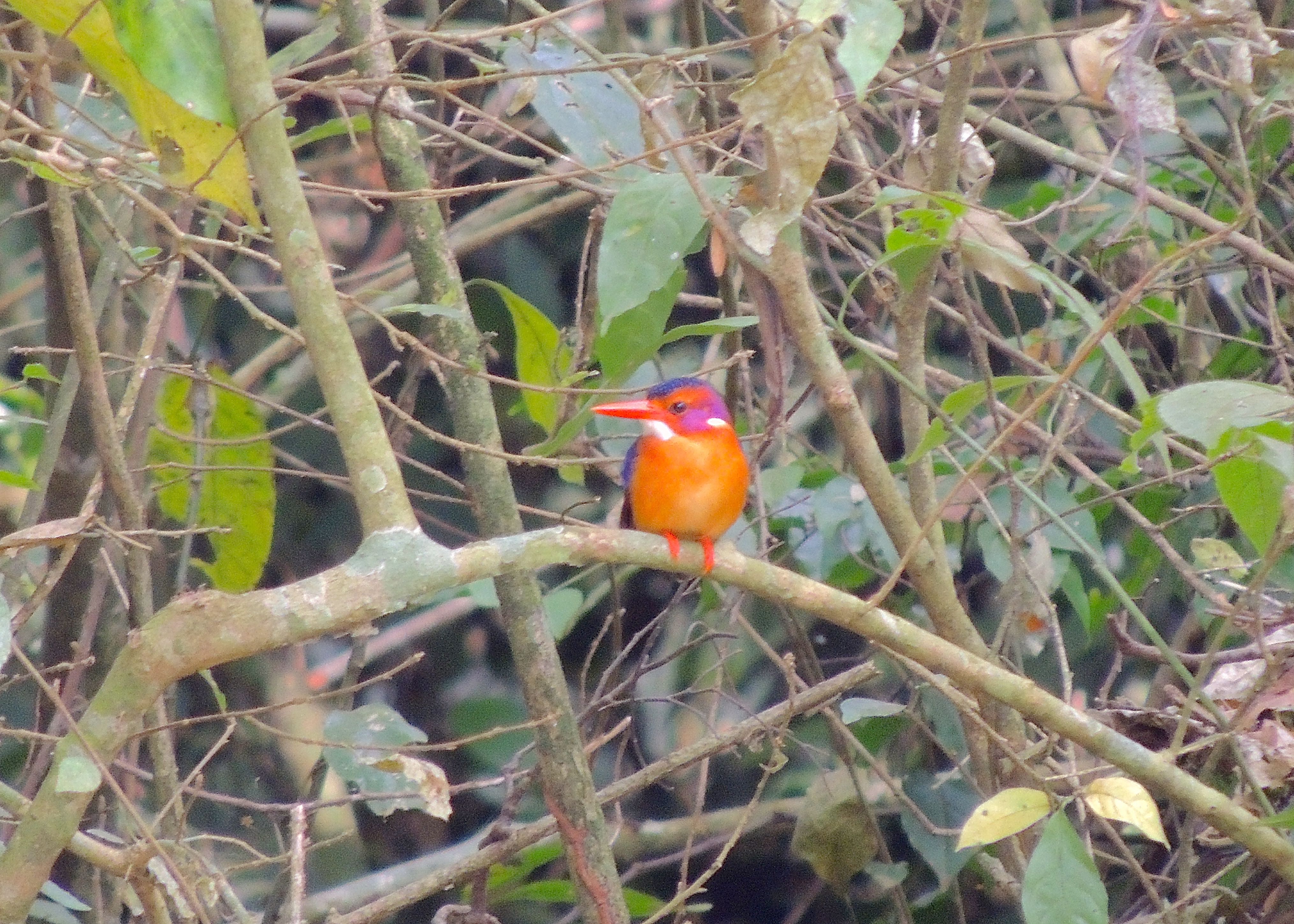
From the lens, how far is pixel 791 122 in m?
1.68

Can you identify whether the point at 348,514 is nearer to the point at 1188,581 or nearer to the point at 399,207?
the point at 399,207

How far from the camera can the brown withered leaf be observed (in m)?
1.65

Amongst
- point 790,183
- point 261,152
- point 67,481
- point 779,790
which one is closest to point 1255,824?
point 790,183

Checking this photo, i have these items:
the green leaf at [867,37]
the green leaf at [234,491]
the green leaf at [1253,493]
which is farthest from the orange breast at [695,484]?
the green leaf at [867,37]

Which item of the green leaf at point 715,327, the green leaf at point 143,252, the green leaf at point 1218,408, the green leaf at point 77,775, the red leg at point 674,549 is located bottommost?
the red leg at point 674,549

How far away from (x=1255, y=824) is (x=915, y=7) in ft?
6.75

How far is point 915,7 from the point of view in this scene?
3.30 metres

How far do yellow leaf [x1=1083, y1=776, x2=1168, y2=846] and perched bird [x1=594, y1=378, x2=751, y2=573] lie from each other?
3.18ft

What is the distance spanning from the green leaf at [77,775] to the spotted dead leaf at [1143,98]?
1.49 metres

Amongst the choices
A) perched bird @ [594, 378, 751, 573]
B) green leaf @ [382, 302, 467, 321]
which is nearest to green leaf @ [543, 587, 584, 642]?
perched bird @ [594, 378, 751, 573]

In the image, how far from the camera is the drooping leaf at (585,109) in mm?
2246

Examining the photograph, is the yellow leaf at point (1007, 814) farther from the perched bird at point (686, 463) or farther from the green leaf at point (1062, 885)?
the perched bird at point (686, 463)

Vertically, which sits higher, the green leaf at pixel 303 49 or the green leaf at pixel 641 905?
the green leaf at pixel 303 49

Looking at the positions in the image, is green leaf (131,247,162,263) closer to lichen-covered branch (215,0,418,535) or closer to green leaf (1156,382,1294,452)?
lichen-covered branch (215,0,418,535)
